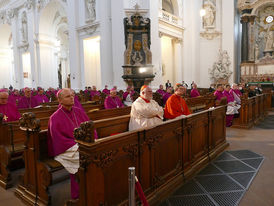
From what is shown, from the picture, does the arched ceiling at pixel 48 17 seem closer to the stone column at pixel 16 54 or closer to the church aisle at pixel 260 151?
the stone column at pixel 16 54

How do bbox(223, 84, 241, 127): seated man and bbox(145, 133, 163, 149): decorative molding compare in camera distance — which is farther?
bbox(223, 84, 241, 127): seated man

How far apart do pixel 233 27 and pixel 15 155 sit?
64.4 ft

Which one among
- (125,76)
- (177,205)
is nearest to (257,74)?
(125,76)

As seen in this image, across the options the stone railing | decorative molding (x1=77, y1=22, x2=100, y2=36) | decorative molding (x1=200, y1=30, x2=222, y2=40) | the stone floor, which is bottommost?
the stone floor

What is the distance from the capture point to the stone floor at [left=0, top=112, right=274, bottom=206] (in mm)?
3203

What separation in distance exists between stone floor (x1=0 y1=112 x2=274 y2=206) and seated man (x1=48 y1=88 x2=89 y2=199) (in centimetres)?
89

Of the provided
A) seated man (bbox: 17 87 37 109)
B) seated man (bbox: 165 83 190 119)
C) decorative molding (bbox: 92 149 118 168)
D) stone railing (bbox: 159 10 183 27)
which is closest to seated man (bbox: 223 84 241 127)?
seated man (bbox: 165 83 190 119)

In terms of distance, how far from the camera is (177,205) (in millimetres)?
3070

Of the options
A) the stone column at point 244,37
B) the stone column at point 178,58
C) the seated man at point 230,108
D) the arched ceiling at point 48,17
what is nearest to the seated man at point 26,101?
the seated man at point 230,108

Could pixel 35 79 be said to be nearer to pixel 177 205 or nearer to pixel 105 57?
pixel 105 57

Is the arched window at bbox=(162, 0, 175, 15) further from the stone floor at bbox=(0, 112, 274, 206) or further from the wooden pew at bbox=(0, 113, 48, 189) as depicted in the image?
the wooden pew at bbox=(0, 113, 48, 189)

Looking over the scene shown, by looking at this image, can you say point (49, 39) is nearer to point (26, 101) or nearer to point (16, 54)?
point (16, 54)

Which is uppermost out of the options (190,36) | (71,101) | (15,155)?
(190,36)

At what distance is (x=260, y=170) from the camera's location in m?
4.20
